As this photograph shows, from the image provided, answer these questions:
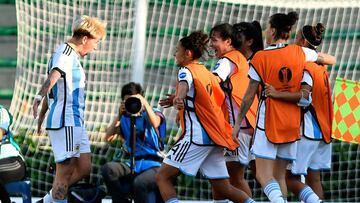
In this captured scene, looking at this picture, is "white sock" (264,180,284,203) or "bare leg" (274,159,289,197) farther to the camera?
"bare leg" (274,159,289,197)

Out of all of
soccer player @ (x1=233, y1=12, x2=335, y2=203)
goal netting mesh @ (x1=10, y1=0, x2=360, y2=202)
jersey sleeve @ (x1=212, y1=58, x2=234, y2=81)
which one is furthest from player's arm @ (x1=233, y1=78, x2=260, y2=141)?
goal netting mesh @ (x1=10, y1=0, x2=360, y2=202)

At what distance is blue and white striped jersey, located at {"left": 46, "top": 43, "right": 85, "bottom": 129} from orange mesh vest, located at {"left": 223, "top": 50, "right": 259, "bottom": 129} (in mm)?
1239

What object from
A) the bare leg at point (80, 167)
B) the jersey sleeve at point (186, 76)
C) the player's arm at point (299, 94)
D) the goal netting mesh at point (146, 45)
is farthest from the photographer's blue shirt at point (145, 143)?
the goal netting mesh at point (146, 45)

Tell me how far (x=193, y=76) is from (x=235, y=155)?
3.02 ft

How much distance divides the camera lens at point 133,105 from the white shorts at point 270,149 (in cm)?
145

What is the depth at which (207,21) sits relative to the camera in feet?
46.5

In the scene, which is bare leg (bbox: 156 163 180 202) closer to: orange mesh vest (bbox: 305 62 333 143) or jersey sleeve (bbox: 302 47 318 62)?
orange mesh vest (bbox: 305 62 333 143)

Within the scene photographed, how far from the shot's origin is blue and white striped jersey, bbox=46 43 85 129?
33.8ft

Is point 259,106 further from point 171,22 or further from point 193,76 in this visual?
point 171,22

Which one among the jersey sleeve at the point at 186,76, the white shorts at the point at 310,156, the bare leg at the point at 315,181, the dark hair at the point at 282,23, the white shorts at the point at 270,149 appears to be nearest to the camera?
the white shorts at the point at 270,149

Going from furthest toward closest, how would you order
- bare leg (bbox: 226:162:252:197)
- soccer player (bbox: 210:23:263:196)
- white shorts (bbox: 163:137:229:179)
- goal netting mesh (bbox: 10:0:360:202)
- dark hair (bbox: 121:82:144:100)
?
goal netting mesh (bbox: 10:0:360:202)
dark hair (bbox: 121:82:144:100)
bare leg (bbox: 226:162:252:197)
soccer player (bbox: 210:23:263:196)
white shorts (bbox: 163:137:229:179)

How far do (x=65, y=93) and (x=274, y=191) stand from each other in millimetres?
1931

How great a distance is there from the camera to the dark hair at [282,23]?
32.1ft

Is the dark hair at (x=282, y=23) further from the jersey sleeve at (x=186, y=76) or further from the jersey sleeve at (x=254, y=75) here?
the jersey sleeve at (x=186, y=76)
